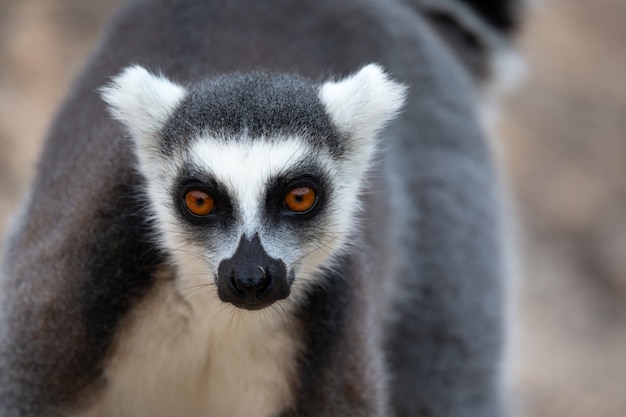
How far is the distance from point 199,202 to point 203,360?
32.2 inches

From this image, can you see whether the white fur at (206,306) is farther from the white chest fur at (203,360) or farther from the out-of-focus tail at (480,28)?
the out-of-focus tail at (480,28)

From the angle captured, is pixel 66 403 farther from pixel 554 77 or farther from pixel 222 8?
pixel 554 77

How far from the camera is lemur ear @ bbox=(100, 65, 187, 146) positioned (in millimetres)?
4184

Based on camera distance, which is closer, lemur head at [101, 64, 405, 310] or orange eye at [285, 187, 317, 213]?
lemur head at [101, 64, 405, 310]

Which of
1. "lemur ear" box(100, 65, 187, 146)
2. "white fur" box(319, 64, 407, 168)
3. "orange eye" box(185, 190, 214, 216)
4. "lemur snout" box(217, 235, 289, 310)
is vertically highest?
"white fur" box(319, 64, 407, 168)

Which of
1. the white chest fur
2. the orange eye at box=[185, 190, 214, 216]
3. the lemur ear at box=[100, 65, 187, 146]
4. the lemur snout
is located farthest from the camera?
the white chest fur

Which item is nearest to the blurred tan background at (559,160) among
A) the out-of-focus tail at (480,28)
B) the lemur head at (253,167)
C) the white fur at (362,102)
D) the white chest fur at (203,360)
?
the out-of-focus tail at (480,28)

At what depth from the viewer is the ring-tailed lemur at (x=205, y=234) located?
3.98 m

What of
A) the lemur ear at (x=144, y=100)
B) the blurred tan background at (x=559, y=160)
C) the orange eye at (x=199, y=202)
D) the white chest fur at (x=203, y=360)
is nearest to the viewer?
the orange eye at (x=199, y=202)

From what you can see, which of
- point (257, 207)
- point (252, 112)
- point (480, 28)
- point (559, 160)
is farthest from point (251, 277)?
point (559, 160)

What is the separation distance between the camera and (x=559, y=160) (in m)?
11.9

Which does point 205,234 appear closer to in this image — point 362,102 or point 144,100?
point 144,100

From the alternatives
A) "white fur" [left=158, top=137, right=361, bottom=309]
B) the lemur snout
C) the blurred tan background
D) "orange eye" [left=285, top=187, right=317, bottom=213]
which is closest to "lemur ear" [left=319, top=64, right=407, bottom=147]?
"white fur" [left=158, top=137, right=361, bottom=309]

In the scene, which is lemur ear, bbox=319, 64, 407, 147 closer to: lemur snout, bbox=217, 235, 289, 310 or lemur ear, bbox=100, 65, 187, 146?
lemur ear, bbox=100, 65, 187, 146
